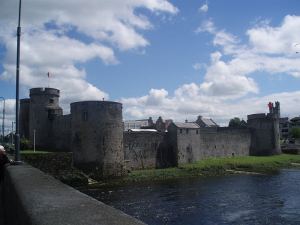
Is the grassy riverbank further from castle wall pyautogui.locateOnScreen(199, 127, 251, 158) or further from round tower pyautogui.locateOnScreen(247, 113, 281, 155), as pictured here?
round tower pyautogui.locateOnScreen(247, 113, 281, 155)

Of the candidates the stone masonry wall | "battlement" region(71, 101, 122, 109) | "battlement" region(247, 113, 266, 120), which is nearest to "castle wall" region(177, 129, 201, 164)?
the stone masonry wall

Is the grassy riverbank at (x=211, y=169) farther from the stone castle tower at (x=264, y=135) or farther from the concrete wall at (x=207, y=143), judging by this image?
the stone castle tower at (x=264, y=135)

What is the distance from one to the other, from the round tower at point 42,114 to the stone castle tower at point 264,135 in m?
26.9

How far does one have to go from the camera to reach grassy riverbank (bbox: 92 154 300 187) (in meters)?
33.5

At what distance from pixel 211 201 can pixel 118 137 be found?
13.4 m

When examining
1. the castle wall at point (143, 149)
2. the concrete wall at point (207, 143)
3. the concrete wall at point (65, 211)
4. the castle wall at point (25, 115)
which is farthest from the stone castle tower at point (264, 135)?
the concrete wall at point (65, 211)

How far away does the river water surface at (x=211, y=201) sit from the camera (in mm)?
18172

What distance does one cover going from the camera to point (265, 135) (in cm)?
5466

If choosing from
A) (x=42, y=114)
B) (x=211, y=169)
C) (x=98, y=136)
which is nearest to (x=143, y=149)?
(x=211, y=169)

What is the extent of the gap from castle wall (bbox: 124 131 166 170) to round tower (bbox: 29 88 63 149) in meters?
7.75

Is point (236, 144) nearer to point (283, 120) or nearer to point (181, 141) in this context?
point (181, 141)

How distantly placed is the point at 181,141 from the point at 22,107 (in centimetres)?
1626

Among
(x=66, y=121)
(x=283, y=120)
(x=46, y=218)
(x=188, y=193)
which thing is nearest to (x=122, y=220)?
(x=46, y=218)

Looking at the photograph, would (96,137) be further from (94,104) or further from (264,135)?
(264,135)
